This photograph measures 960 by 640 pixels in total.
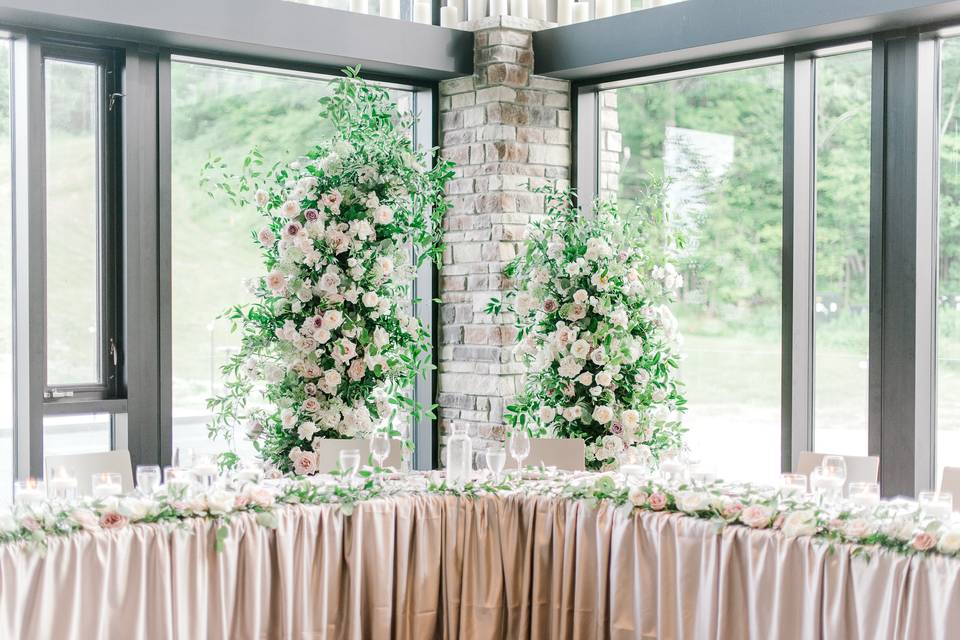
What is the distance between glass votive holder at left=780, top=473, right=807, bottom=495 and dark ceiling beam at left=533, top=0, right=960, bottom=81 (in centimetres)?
203

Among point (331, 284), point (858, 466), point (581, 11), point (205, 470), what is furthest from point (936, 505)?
point (581, 11)

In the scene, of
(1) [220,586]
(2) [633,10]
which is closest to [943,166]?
(2) [633,10]

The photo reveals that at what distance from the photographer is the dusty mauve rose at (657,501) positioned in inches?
144

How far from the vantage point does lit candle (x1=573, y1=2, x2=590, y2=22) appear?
5.96 meters

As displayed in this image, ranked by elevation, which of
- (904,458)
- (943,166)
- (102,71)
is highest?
(102,71)

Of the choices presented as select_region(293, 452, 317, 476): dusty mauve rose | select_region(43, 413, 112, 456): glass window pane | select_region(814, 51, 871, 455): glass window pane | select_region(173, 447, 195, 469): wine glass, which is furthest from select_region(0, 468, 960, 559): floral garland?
select_region(43, 413, 112, 456): glass window pane

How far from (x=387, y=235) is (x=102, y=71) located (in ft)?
5.05

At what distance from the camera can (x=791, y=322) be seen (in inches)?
207

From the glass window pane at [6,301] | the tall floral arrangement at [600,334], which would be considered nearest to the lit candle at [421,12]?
the tall floral arrangement at [600,334]

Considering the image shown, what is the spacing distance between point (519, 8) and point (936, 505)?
3677mm

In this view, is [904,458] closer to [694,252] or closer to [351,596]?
[694,252]

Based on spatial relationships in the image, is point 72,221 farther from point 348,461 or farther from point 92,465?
point 348,461

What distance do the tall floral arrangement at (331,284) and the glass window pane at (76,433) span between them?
532mm

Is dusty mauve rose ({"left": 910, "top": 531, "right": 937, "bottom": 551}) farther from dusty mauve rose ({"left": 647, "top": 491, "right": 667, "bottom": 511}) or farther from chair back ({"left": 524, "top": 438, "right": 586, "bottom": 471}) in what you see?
chair back ({"left": 524, "top": 438, "right": 586, "bottom": 471})
